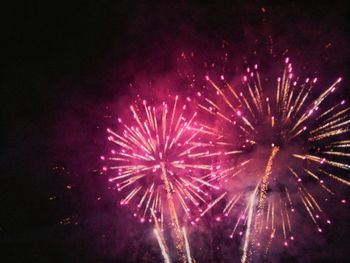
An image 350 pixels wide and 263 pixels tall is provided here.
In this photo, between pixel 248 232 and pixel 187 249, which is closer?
pixel 248 232

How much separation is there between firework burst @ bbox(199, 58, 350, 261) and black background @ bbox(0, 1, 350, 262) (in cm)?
46

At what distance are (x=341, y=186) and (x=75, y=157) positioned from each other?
188 inches

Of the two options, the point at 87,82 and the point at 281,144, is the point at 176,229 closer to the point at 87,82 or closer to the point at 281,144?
the point at 281,144

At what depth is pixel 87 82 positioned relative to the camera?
23.5 ft

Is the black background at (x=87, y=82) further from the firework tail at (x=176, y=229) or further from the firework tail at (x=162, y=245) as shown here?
the firework tail at (x=176, y=229)

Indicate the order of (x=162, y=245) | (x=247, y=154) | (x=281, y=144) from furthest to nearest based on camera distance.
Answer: (x=162, y=245)
(x=247, y=154)
(x=281, y=144)

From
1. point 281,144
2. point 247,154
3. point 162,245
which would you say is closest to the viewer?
point 281,144

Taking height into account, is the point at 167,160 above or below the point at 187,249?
above

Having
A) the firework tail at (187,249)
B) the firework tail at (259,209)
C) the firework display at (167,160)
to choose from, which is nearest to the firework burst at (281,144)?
the firework tail at (259,209)

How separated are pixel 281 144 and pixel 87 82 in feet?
11.8

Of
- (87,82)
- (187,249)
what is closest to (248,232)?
(187,249)

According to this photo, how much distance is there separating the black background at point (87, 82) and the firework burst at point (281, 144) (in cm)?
46

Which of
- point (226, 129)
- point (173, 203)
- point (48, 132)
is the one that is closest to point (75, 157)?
point (48, 132)

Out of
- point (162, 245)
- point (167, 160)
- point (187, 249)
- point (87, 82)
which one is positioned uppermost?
point (87, 82)
